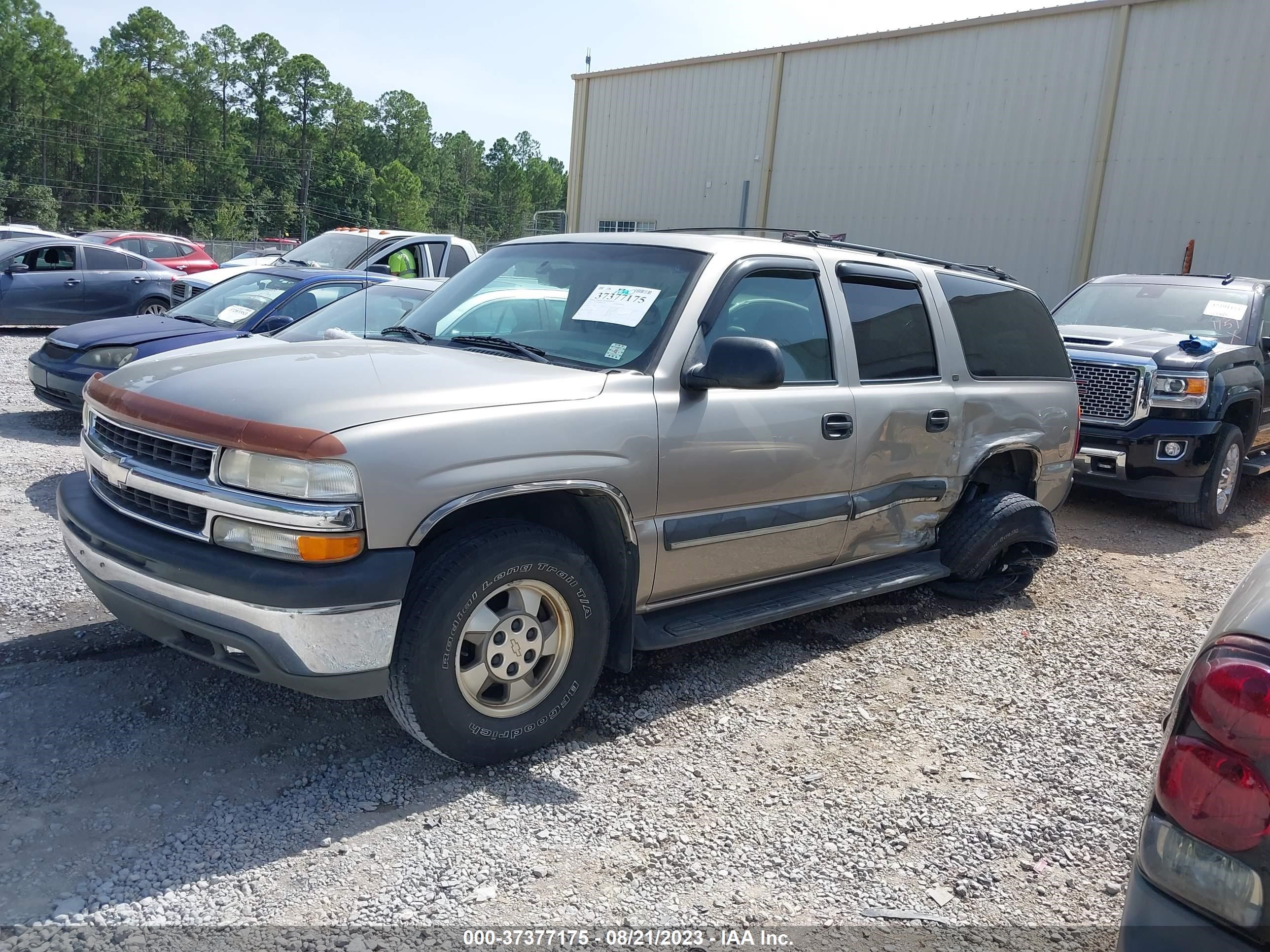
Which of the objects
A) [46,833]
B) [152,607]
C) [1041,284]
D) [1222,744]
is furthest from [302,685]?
[1041,284]

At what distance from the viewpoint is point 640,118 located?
75.3 ft

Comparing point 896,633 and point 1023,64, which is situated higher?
point 1023,64

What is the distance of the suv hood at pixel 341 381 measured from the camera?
305 centimetres

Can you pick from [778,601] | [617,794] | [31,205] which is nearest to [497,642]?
[617,794]

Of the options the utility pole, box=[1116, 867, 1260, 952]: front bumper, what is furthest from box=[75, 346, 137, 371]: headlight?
the utility pole

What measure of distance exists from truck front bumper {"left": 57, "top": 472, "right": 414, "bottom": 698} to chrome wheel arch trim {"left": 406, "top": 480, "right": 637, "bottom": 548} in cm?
11

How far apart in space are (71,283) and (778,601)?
45.5 feet

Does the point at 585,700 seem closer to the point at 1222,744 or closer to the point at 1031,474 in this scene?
the point at 1222,744

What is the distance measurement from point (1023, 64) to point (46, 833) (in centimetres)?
1796

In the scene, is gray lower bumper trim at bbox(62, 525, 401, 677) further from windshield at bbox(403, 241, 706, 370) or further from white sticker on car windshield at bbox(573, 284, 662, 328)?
white sticker on car windshield at bbox(573, 284, 662, 328)

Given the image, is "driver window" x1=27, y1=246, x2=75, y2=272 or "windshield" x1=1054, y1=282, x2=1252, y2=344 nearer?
"windshield" x1=1054, y1=282, x2=1252, y2=344

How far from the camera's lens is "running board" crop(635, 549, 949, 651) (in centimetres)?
377

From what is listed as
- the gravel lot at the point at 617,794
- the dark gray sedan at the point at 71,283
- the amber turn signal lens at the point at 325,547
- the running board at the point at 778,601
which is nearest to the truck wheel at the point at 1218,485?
the gravel lot at the point at 617,794

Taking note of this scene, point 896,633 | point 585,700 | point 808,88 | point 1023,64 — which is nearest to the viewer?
point 585,700
